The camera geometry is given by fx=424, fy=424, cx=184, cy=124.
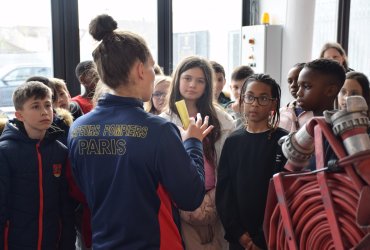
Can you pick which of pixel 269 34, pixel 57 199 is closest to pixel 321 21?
pixel 269 34

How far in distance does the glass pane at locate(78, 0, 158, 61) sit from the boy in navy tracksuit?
222 cm

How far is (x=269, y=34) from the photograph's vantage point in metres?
4.98

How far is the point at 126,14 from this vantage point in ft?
14.6

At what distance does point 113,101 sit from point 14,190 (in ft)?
2.62

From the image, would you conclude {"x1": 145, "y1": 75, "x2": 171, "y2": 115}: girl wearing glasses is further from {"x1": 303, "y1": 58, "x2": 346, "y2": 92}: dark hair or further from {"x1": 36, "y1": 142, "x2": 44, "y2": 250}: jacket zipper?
{"x1": 303, "y1": 58, "x2": 346, "y2": 92}: dark hair

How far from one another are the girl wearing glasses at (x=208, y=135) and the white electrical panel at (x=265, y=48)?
2.81 metres

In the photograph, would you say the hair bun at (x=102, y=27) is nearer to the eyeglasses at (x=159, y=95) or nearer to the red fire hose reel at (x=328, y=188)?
the red fire hose reel at (x=328, y=188)

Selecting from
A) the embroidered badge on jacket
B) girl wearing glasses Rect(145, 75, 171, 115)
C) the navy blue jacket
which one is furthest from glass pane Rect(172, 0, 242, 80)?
the navy blue jacket

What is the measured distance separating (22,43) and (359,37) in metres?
3.81

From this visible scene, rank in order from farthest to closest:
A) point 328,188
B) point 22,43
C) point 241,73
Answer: point 22,43, point 241,73, point 328,188

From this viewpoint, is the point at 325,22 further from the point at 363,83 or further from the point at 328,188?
the point at 328,188

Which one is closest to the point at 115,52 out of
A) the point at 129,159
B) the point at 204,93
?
the point at 129,159

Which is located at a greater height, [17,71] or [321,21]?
[321,21]

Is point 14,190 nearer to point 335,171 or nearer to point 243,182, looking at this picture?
point 243,182
